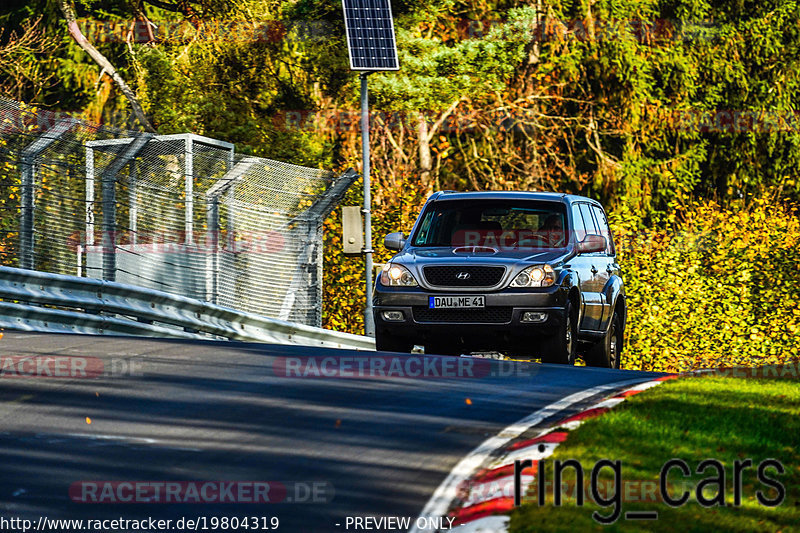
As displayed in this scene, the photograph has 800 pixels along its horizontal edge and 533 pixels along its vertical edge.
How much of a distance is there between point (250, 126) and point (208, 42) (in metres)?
3.63

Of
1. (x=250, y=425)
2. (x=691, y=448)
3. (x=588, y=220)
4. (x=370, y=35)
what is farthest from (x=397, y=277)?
(x=370, y=35)

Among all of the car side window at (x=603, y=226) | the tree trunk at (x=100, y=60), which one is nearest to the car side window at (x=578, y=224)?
the car side window at (x=603, y=226)

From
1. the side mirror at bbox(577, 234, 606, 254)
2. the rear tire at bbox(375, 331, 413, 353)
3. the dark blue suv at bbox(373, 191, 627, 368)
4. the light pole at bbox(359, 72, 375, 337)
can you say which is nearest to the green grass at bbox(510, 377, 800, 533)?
the dark blue suv at bbox(373, 191, 627, 368)

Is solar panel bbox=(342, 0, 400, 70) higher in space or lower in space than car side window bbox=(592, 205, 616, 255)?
higher

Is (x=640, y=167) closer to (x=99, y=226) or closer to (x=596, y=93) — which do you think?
(x=596, y=93)

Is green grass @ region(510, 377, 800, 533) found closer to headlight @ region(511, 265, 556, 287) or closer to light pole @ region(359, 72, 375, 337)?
headlight @ region(511, 265, 556, 287)

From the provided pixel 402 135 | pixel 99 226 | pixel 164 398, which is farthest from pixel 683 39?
pixel 164 398

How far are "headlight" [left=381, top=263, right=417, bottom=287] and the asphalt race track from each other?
0.83m

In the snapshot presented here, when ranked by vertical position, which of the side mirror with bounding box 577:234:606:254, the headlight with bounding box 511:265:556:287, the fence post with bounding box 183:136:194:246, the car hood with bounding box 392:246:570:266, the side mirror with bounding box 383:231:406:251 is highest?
the fence post with bounding box 183:136:194:246

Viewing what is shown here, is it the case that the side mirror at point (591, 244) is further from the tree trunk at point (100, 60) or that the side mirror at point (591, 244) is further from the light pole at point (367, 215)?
the tree trunk at point (100, 60)

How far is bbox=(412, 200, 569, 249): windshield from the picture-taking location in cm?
1549

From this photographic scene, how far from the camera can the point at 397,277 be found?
14.9m

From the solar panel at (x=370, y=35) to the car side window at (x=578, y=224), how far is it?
961cm

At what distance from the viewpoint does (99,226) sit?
723 inches
